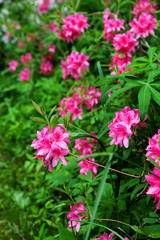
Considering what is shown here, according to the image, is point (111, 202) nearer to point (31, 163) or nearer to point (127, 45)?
point (127, 45)

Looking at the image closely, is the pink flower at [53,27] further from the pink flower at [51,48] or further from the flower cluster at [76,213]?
the flower cluster at [76,213]

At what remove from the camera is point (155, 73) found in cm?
137

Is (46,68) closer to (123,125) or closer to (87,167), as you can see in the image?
(87,167)

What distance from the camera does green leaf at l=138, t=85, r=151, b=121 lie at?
1.20 meters

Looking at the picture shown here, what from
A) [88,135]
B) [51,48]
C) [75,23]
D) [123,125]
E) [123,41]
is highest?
[75,23]

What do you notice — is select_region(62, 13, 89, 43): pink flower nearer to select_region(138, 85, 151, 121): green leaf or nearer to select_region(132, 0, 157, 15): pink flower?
select_region(132, 0, 157, 15): pink flower

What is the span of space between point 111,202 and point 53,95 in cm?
203

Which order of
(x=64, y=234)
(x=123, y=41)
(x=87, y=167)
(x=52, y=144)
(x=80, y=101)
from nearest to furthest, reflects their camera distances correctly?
1. (x=52, y=144)
2. (x=64, y=234)
3. (x=87, y=167)
4. (x=123, y=41)
5. (x=80, y=101)

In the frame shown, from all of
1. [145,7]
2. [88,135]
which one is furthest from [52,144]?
[145,7]

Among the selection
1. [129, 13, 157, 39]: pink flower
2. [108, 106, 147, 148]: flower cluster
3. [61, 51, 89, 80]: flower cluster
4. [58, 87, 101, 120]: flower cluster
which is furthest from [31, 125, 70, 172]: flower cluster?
[129, 13, 157, 39]: pink flower

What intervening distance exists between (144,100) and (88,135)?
353mm

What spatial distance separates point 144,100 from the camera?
→ 1231 millimetres

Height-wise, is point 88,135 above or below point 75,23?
below

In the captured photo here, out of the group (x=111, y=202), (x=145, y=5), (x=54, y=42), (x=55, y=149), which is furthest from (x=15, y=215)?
(x=54, y=42)
